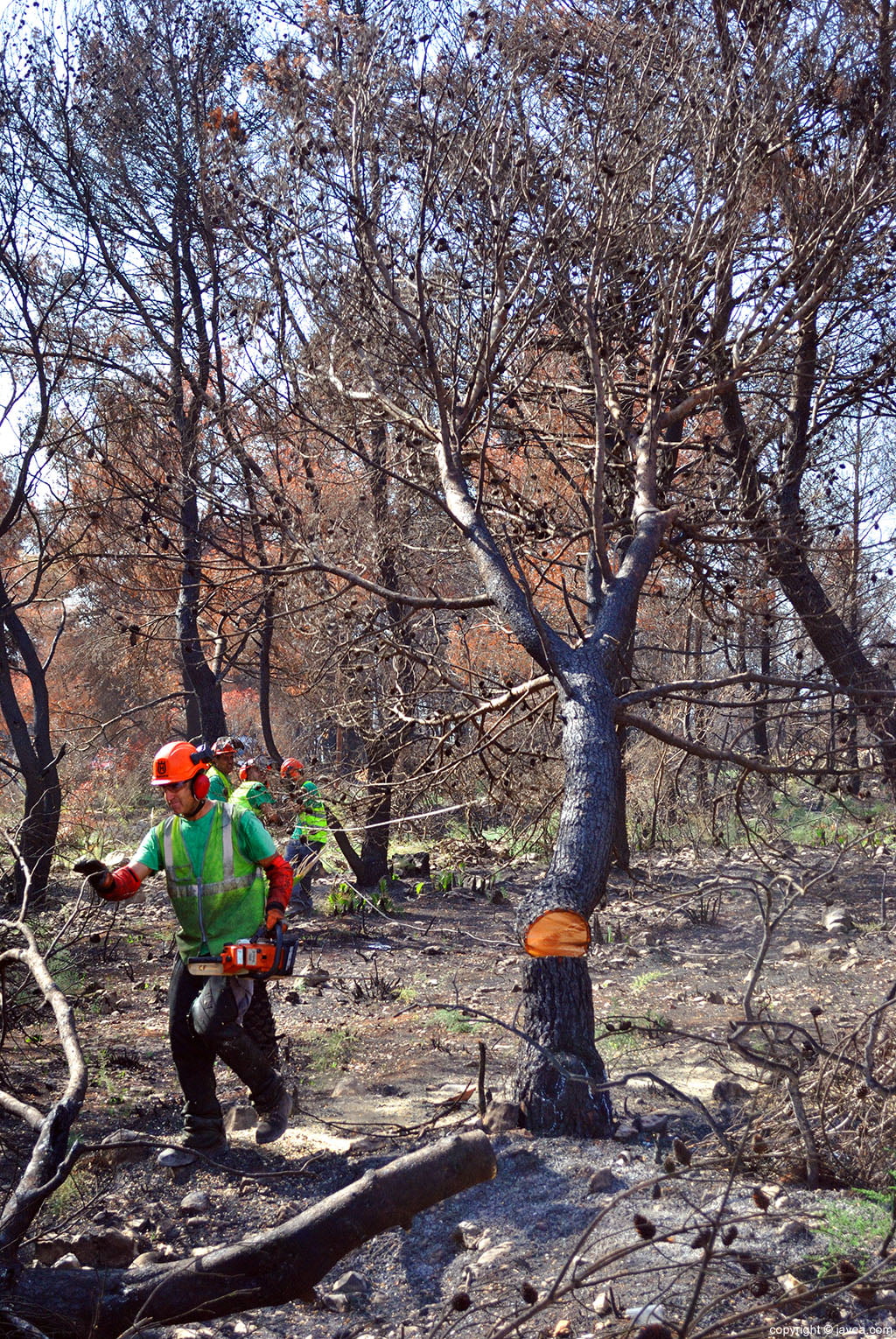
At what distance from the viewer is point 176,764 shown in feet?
14.3

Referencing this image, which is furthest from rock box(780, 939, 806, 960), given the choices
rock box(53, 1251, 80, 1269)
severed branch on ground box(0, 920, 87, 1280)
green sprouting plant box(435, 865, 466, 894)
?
severed branch on ground box(0, 920, 87, 1280)

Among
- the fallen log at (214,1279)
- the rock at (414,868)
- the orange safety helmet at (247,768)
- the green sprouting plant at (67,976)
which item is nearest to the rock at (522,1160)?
the fallen log at (214,1279)

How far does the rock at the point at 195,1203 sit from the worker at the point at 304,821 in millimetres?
1985

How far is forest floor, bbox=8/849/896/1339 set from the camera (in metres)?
2.81

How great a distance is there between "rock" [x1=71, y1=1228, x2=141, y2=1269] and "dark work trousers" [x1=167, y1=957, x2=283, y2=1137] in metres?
0.93

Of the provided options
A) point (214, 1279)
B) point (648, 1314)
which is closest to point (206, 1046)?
point (214, 1279)

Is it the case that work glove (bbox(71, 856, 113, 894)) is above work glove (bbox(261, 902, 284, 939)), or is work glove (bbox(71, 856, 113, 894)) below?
above

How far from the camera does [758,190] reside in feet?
22.2

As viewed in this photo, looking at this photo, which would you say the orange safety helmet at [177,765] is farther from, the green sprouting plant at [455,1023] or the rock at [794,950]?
the rock at [794,950]

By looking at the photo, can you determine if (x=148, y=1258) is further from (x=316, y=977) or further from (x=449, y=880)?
(x=449, y=880)

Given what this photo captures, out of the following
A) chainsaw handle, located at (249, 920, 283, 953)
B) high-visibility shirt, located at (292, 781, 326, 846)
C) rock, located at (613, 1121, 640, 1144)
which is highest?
high-visibility shirt, located at (292, 781, 326, 846)

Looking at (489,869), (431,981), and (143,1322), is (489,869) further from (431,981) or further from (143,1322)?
(143,1322)

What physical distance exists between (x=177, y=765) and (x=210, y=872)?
52 cm

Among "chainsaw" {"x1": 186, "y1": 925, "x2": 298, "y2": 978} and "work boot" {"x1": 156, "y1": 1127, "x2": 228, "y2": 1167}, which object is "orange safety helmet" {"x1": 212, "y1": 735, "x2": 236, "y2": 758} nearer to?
"chainsaw" {"x1": 186, "y1": 925, "x2": 298, "y2": 978}
